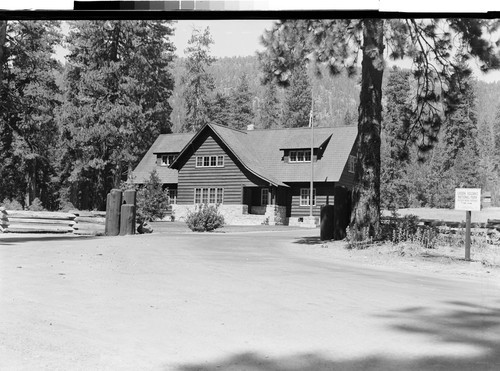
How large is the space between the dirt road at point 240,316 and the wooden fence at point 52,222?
194 inches

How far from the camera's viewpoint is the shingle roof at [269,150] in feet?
19.9

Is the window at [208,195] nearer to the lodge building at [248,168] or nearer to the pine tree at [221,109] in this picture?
the lodge building at [248,168]

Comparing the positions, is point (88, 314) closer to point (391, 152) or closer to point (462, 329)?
point (462, 329)

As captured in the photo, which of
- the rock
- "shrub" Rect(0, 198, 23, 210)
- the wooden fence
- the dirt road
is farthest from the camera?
the rock

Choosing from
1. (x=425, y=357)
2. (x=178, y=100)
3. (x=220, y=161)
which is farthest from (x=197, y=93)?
(x=425, y=357)

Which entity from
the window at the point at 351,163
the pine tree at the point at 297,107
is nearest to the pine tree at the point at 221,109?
the pine tree at the point at 297,107

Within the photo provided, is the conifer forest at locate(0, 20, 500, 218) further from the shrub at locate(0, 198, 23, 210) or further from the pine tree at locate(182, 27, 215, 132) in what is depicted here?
the shrub at locate(0, 198, 23, 210)

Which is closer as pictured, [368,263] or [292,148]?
[292,148]

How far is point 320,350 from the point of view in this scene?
3.62 metres

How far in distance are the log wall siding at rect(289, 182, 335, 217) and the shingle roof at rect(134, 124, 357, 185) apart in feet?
0.37

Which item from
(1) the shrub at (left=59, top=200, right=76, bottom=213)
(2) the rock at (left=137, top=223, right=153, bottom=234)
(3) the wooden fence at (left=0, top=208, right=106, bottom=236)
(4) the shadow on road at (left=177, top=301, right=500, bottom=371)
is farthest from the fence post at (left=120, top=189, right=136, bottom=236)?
(4) the shadow on road at (left=177, top=301, right=500, bottom=371)

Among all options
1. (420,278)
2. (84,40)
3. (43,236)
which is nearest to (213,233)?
(43,236)

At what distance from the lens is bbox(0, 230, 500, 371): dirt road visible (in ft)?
11.3

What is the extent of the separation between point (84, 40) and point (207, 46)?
4.35 ft
